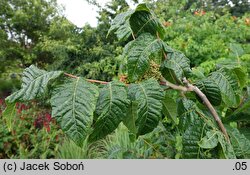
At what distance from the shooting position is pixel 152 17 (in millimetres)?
1018

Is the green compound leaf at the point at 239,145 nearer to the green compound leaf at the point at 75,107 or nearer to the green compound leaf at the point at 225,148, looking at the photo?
the green compound leaf at the point at 225,148

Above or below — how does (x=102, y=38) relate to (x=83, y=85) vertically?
above

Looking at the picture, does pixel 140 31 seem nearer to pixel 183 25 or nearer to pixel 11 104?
pixel 11 104

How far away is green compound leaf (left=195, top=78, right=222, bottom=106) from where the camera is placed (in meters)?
1.07

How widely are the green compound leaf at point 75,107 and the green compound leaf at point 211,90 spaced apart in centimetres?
41

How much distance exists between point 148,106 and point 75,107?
0.19 metres

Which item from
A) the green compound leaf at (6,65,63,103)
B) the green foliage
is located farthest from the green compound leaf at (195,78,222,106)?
the green compound leaf at (6,65,63,103)

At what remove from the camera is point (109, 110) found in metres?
Answer: 0.82

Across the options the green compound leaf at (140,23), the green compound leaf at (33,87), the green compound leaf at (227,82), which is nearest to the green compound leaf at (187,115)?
the green compound leaf at (227,82)

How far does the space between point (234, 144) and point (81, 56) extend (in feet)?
23.2

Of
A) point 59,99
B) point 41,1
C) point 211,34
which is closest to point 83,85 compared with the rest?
point 59,99

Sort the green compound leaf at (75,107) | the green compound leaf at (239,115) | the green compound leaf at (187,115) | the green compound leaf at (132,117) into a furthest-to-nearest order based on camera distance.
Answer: the green compound leaf at (239,115), the green compound leaf at (187,115), the green compound leaf at (132,117), the green compound leaf at (75,107)

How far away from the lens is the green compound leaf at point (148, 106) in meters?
0.85

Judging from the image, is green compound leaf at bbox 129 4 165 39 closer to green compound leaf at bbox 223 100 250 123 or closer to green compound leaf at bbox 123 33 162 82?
green compound leaf at bbox 123 33 162 82
